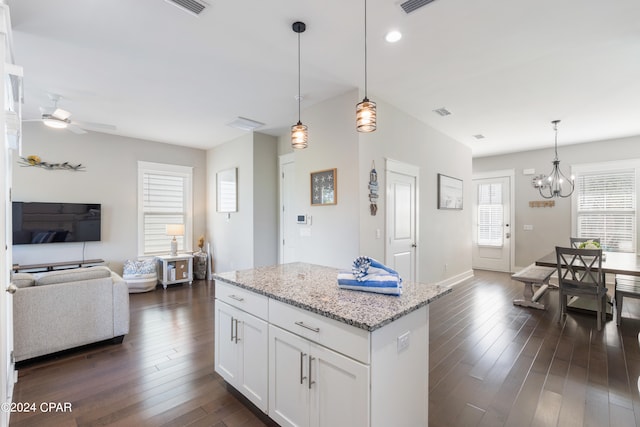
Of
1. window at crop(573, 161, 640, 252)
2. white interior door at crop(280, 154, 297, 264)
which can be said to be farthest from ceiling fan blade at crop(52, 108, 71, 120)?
window at crop(573, 161, 640, 252)

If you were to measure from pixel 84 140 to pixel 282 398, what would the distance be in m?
5.62

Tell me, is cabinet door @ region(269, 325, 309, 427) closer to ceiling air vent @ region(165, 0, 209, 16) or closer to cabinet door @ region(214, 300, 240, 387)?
cabinet door @ region(214, 300, 240, 387)

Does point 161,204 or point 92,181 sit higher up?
point 92,181

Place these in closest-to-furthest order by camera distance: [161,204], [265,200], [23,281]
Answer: [23,281]
[265,200]
[161,204]

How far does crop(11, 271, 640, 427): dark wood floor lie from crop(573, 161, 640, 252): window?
2.61m

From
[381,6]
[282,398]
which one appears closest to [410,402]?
[282,398]

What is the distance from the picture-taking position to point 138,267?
5070mm

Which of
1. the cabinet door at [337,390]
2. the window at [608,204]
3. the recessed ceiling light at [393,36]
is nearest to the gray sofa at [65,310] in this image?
the cabinet door at [337,390]

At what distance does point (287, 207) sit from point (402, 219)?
2093 mm

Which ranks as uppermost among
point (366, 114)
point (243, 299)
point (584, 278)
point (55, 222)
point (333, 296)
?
point (366, 114)

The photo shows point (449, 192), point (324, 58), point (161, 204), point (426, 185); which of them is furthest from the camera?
point (161, 204)

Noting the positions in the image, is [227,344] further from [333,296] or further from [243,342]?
[333,296]

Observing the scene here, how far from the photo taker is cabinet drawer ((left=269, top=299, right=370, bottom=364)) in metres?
1.31

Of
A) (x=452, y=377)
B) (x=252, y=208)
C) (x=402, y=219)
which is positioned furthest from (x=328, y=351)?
(x=252, y=208)
